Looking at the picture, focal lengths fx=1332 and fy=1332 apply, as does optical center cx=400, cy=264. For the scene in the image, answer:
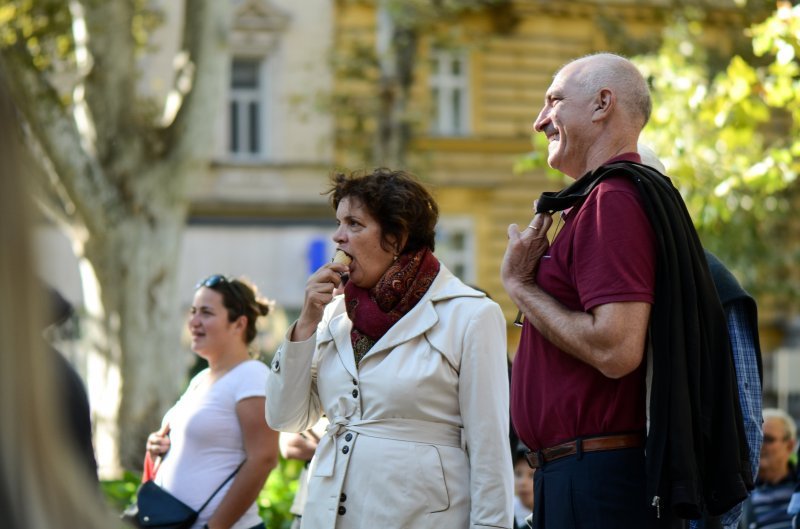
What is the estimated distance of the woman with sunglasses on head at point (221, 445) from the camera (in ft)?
18.3

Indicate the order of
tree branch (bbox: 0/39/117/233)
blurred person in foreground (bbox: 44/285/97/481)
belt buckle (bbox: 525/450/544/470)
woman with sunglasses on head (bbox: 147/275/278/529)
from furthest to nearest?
tree branch (bbox: 0/39/117/233)
woman with sunglasses on head (bbox: 147/275/278/529)
belt buckle (bbox: 525/450/544/470)
blurred person in foreground (bbox: 44/285/97/481)

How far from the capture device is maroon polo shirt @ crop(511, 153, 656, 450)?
3.50 meters

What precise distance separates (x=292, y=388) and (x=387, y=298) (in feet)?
1.47

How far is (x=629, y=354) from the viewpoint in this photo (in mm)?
3455

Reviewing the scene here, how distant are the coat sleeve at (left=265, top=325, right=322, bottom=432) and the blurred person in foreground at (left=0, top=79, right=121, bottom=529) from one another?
3.00m

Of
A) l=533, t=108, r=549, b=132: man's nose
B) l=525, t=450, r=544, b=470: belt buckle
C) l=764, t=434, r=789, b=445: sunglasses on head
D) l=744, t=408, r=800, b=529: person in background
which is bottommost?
l=744, t=408, r=800, b=529: person in background

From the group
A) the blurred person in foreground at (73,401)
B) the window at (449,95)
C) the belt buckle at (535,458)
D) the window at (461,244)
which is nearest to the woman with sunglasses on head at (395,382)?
the belt buckle at (535,458)

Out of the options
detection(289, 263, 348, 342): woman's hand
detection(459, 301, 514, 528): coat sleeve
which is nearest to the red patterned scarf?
detection(289, 263, 348, 342): woman's hand

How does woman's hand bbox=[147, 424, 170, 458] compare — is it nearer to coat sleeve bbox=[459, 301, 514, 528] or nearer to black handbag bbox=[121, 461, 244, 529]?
black handbag bbox=[121, 461, 244, 529]

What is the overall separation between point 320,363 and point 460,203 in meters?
22.7

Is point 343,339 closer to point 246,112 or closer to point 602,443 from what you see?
point 602,443

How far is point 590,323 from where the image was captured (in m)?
3.50

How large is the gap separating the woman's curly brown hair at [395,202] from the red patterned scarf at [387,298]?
0.08m

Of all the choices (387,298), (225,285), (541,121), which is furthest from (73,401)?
(225,285)
